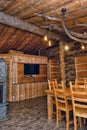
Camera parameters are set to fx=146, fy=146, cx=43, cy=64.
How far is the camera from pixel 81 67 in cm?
724

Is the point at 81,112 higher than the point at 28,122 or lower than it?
higher

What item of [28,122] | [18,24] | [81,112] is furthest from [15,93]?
[81,112]

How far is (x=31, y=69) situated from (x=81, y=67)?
2.54 meters

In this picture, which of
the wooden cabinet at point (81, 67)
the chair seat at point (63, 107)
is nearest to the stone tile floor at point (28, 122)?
the chair seat at point (63, 107)

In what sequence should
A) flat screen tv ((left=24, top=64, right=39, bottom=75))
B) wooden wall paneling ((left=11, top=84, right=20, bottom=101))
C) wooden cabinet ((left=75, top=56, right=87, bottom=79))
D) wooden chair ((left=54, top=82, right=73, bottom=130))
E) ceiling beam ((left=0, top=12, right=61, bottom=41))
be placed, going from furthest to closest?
flat screen tv ((left=24, top=64, right=39, bottom=75)), wooden cabinet ((left=75, top=56, right=87, bottom=79)), wooden wall paneling ((left=11, top=84, right=20, bottom=101)), ceiling beam ((left=0, top=12, right=61, bottom=41)), wooden chair ((left=54, top=82, right=73, bottom=130))

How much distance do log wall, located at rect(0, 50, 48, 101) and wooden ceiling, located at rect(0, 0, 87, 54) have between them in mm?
754

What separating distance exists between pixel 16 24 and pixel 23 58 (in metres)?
2.32

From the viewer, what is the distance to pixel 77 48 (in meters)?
7.47

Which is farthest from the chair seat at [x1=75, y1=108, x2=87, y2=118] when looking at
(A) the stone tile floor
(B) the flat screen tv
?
(B) the flat screen tv

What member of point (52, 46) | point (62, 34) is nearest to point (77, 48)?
point (62, 34)

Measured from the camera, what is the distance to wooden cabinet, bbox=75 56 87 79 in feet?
23.3

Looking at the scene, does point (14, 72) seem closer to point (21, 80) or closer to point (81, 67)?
point (21, 80)

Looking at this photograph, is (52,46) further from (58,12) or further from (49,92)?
(49,92)

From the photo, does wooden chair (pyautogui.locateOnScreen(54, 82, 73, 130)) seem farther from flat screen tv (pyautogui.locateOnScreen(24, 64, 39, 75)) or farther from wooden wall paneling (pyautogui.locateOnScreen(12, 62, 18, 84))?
flat screen tv (pyautogui.locateOnScreen(24, 64, 39, 75))
